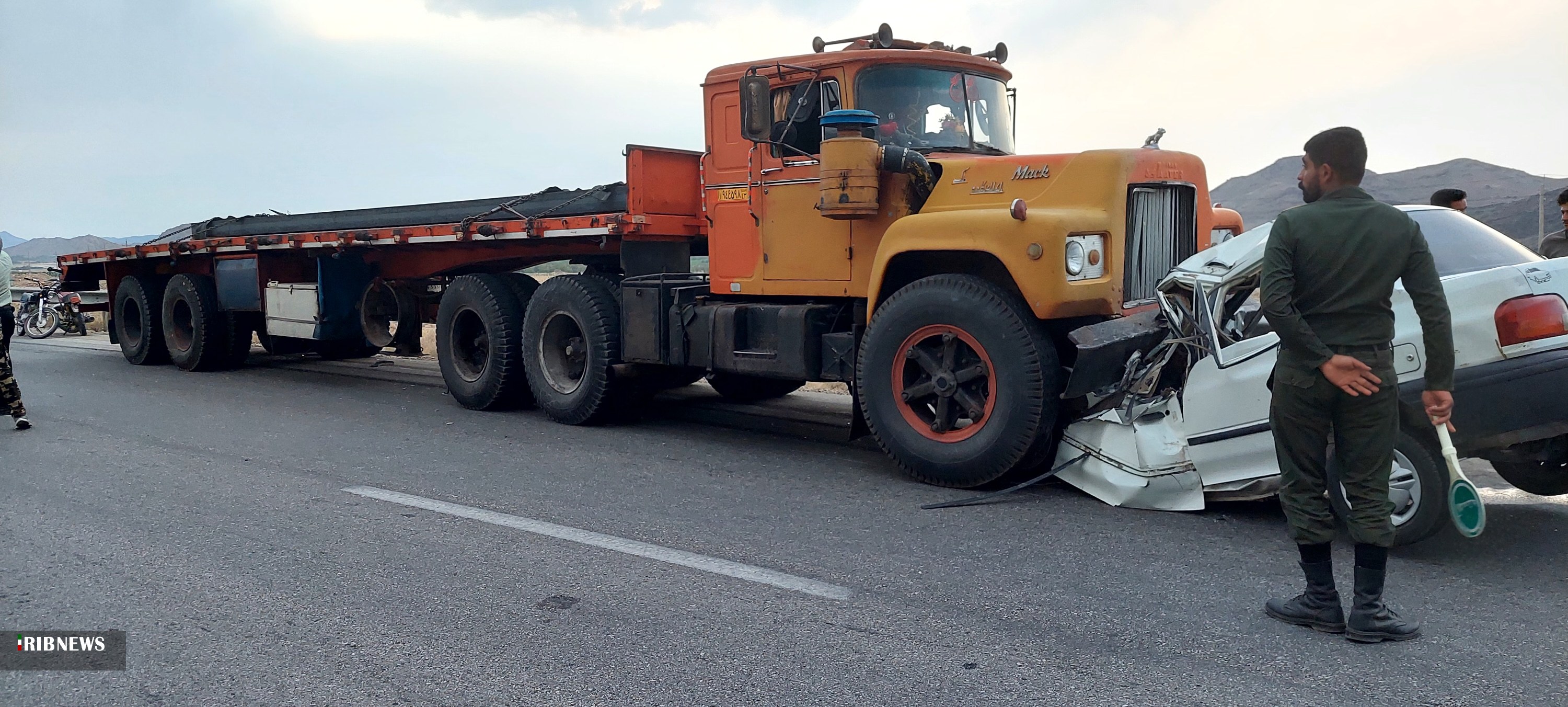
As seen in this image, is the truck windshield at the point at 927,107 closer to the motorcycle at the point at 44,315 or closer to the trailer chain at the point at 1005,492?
the trailer chain at the point at 1005,492

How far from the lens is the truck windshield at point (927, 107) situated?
23.1 ft

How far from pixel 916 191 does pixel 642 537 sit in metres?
2.79

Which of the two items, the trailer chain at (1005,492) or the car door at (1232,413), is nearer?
the car door at (1232,413)

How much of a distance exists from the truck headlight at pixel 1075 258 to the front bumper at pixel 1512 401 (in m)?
1.78

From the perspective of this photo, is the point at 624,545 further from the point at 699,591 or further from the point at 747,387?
the point at 747,387

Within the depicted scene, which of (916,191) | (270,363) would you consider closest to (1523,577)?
(916,191)

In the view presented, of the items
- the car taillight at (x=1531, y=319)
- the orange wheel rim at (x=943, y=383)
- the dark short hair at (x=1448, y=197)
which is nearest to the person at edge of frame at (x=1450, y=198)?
the dark short hair at (x=1448, y=197)

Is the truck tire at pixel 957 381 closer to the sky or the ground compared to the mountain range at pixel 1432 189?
closer to the ground

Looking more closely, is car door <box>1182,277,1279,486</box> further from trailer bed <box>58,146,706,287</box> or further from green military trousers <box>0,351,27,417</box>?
green military trousers <box>0,351,27,417</box>

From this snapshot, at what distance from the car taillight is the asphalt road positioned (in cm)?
92

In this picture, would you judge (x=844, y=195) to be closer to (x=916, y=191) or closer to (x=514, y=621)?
(x=916, y=191)

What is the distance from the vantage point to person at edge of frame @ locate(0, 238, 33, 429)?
8.63m

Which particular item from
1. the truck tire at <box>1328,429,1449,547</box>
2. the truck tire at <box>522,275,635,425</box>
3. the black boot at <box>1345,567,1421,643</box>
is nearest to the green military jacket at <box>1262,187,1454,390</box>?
the black boot at <box>1345,567,1421,643</box>

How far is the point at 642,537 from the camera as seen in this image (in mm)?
5258
